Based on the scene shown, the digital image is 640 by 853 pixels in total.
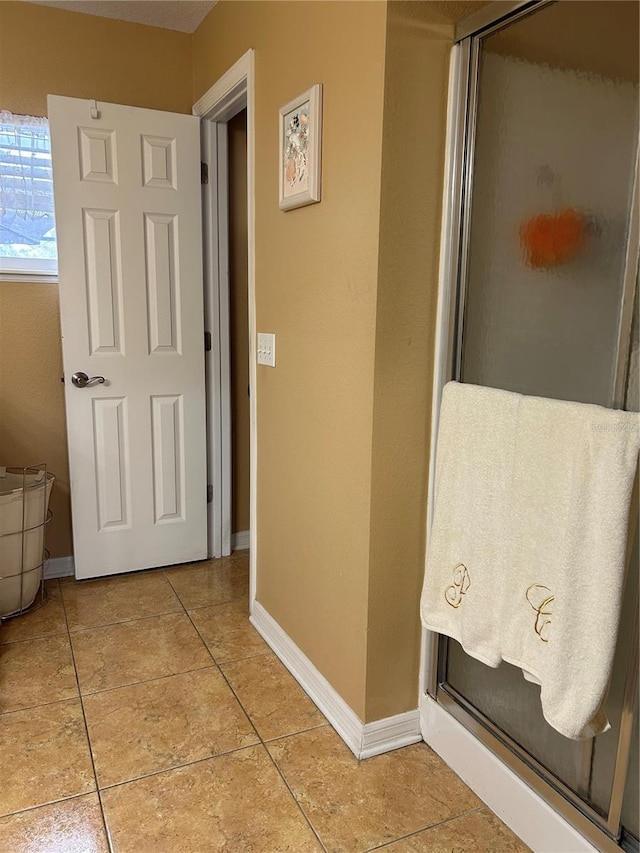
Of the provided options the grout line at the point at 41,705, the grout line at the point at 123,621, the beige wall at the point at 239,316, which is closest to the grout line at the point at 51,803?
the grout line at the point at 41,705

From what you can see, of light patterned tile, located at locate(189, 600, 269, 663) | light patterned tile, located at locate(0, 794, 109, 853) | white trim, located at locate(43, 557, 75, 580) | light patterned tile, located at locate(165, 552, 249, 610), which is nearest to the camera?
light patterned tile, located at locate(0, 794, 109, 853)

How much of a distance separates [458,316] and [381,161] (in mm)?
424

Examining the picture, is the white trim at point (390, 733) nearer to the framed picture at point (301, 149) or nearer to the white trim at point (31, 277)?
the framed picture at point (301, 149)

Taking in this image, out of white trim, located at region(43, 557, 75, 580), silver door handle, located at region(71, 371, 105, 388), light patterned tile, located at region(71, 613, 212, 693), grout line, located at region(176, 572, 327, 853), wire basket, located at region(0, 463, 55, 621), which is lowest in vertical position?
light patterned tile, located at region(71, 613, 212, 693)

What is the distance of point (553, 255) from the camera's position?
1381 mm

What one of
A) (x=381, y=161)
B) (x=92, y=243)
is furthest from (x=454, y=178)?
(x=92, y=243)

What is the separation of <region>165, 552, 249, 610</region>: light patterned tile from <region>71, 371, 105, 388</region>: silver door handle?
943mm

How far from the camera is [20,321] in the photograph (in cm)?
267

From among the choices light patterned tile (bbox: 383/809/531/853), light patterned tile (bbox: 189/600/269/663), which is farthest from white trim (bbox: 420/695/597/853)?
light patterned tile (bbox: 189/600/269/663)

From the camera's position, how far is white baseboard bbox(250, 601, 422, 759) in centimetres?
177

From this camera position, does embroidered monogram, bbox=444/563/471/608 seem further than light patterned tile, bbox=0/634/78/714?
No

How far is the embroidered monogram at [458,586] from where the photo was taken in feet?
5.02

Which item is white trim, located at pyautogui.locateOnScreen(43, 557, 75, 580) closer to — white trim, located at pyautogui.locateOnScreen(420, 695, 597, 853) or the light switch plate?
the light switch plate

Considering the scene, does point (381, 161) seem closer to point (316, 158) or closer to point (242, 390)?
point (316, 158)
